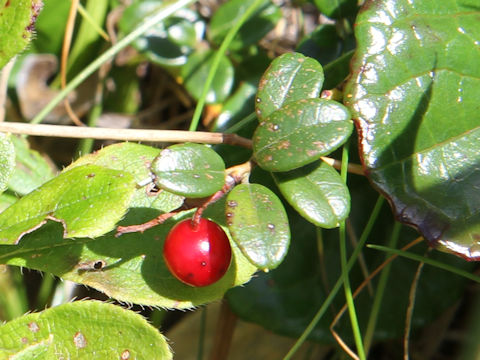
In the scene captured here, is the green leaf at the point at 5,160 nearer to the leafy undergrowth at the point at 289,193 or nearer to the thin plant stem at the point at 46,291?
the leafy undergrowth at the point at 289,193

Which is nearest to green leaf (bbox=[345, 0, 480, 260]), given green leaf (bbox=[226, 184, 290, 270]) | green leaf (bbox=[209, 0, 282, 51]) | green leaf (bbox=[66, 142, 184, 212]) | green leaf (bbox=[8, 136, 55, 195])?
green leaf (bbox=[226, 184, 290, 270])

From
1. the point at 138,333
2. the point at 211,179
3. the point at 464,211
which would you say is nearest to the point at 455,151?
the point at 464,211

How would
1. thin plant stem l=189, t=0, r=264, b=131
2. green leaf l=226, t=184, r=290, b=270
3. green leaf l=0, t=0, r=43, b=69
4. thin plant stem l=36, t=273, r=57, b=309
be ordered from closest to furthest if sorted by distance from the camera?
green leaf l=226, t=184, r=290, b=270 < green leaf l=0, t=0, r=43, b=69 < thin plant stem l=189, t=0, r=264, b=131 < thin plant stem l=36, t=273, r=57, b=309

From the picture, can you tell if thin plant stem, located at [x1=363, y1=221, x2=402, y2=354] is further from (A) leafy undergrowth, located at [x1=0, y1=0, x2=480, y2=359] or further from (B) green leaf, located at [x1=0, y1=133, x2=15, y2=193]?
(B) green leaf, located at [x1=0, y1=133, x2=15, y2=193]

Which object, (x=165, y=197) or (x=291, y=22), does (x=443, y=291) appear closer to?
(x=165, y=197)

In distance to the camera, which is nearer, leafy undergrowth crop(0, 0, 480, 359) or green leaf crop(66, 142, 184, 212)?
leafy undergrowth crop(0, 0, 480, 359)

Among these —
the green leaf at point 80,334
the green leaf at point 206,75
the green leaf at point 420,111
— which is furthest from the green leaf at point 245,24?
the green leaf at point 80,334

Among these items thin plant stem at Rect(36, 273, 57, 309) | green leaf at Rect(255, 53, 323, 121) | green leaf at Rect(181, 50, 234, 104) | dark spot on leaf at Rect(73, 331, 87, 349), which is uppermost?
green leaf at Rect(255, 53, 323, 121)

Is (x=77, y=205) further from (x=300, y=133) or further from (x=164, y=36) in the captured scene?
(x=164, y=36)
